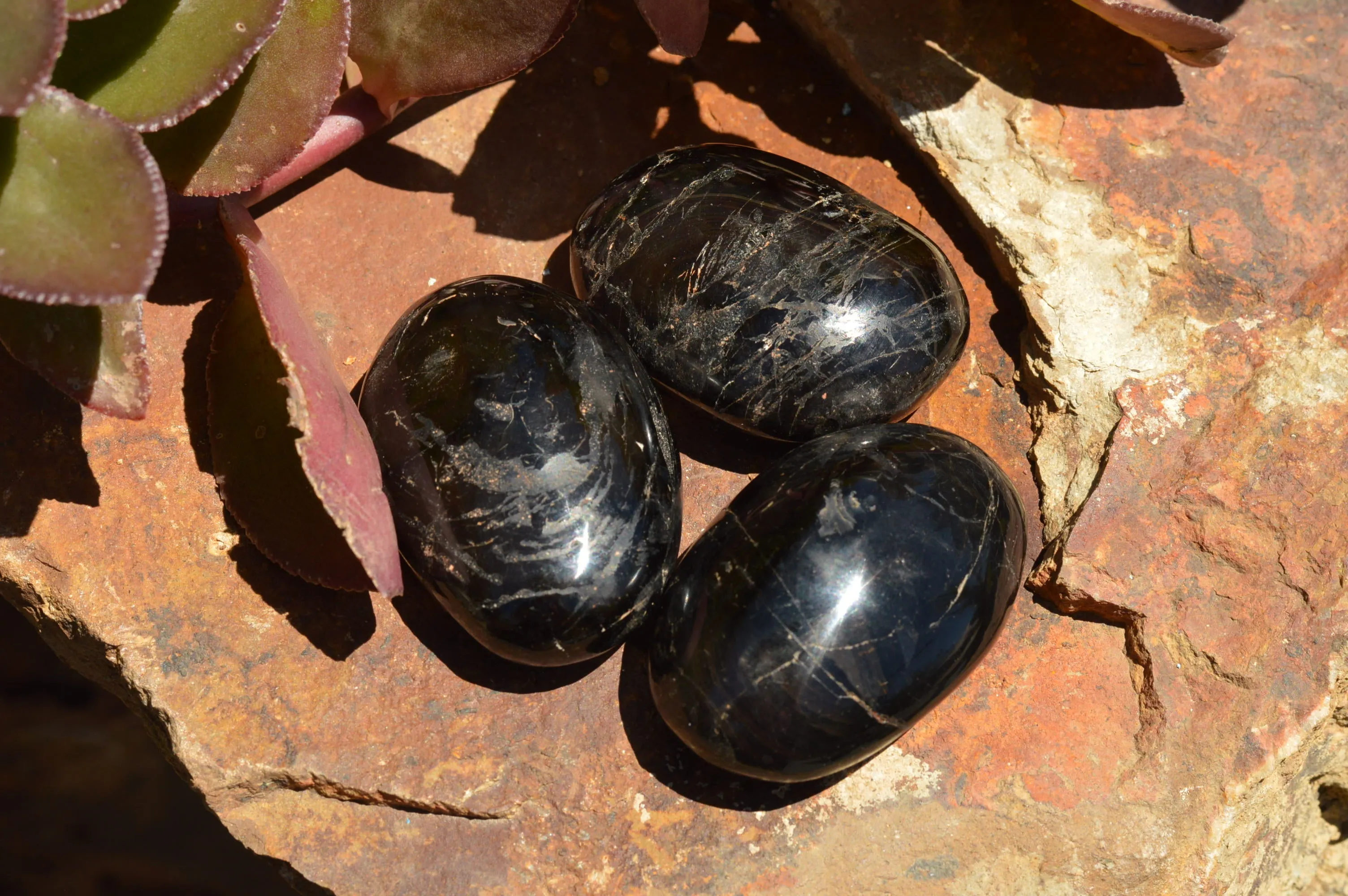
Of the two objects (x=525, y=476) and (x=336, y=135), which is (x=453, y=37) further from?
(x=525, y=476)

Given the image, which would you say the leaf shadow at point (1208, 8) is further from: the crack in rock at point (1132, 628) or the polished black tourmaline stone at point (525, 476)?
the polished black tourmaline stone at point (525, 476)

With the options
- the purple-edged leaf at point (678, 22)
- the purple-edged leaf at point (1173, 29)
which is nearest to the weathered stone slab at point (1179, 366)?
the purple-edged leaf at point (1173, 29)

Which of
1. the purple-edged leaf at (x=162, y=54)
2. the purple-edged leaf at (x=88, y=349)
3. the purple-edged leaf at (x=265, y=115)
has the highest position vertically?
the purple-edged leaf at (x=162, y=54)

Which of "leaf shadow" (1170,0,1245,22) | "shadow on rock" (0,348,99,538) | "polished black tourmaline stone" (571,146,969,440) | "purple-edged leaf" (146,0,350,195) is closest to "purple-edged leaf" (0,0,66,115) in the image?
"purple-edged leaf" (146,0,350,195)

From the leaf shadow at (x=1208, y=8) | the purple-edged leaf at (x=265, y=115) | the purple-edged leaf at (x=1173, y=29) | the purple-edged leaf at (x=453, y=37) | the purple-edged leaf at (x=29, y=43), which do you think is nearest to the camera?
the purple-edged leaf at (x=29, y=43)

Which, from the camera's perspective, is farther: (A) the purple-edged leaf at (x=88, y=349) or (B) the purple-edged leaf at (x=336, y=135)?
(B) the purple-edged leaf at (x=336, y=135)

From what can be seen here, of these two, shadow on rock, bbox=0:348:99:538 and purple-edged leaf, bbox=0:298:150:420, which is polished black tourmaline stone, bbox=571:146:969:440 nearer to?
purple-edged leaf, bbox=0:298:150:420

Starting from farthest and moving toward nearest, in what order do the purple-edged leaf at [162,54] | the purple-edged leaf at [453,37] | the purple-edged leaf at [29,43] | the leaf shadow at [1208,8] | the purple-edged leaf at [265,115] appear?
the leaf shadow at [1208,8]
the purple-edged leaf at [453,37]
the purple-edged leaf at [265,115]
the purple-edged leaf at [162,54]
the purple-edged leaf at [29,43]
